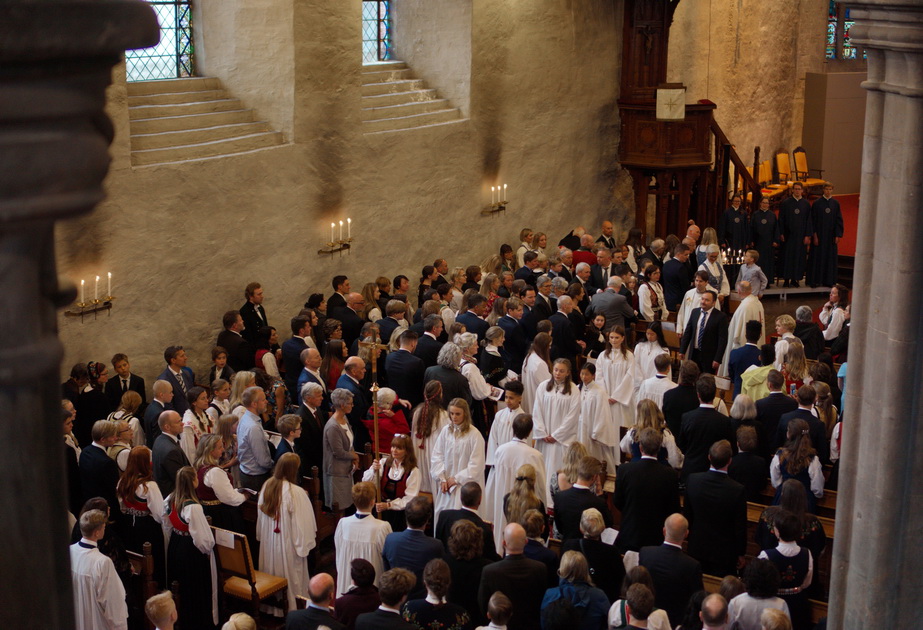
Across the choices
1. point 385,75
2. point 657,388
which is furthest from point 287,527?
point 385,75

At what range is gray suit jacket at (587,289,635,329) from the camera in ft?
41.1

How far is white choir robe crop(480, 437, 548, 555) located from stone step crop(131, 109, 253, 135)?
5885 millimetres

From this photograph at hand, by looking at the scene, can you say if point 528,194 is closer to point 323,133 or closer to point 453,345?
point 323,133

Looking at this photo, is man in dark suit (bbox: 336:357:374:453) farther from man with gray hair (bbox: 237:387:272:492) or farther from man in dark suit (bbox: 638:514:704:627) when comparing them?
man in dark suit (bbox: 638:514:704:627)

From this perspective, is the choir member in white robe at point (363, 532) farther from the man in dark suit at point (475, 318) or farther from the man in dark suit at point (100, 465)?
the man in dark suit at point (475, 318)

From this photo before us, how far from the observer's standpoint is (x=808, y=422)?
28.3 feet

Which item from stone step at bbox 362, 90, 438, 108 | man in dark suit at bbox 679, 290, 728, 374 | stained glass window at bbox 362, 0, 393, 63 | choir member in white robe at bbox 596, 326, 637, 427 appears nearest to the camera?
choir member in white robe at bbox 596, 326, 637, 427

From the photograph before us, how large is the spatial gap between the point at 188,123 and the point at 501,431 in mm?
5903

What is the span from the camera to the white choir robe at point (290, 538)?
312 inches

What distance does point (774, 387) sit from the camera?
9.23 m

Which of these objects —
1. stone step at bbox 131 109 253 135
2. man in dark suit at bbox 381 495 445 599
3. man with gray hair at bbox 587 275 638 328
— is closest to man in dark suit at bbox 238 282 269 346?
stone step at bbox 131 109 253 135

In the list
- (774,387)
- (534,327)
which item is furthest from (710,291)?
(774,387)

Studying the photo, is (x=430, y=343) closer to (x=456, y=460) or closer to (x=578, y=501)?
(x=456, y=460)

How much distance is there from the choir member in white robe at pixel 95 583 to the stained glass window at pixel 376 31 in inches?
426
